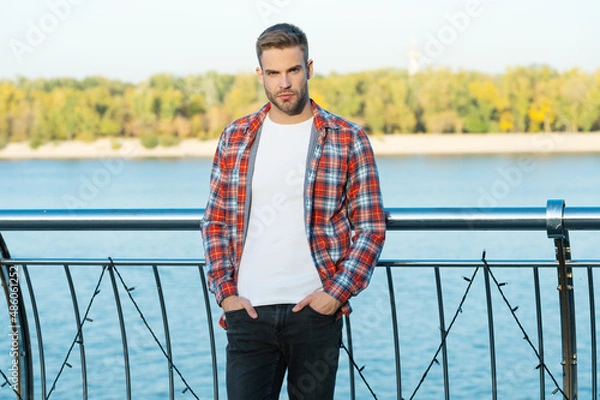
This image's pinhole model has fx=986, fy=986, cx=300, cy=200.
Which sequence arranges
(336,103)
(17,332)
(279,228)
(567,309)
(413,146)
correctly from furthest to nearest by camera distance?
1. (413,146)
2. (336,103)
3. (17,332)
4. (567,309)
5. (279,228)

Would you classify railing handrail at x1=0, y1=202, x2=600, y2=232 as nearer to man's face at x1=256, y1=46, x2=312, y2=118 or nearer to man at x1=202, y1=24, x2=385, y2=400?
A: man at x1=202, y1=24, x2=385, y2=400

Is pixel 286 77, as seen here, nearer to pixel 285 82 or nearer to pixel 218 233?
pixel 285 82

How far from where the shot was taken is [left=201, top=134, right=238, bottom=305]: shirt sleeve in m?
3.15

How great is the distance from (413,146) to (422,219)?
226ft

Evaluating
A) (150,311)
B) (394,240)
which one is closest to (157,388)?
(150,311)

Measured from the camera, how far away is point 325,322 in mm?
3076

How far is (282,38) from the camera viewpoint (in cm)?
307

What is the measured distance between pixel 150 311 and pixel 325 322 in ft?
63.8

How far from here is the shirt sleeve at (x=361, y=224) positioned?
304 centimetres

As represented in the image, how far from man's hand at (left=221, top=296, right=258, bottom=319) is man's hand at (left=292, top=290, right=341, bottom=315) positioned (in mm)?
131

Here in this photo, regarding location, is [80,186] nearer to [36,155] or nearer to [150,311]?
[36,155]

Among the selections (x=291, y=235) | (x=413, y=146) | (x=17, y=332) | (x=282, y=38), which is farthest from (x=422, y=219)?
(x=413, y=146)

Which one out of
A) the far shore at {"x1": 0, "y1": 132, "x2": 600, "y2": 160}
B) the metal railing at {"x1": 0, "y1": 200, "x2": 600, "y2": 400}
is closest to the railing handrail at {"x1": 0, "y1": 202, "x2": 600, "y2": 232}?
the metal railing at {"x1": 0, "y1": 200, "x2": 600, "y2": 400}

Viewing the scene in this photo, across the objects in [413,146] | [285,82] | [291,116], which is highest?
[285,82]
